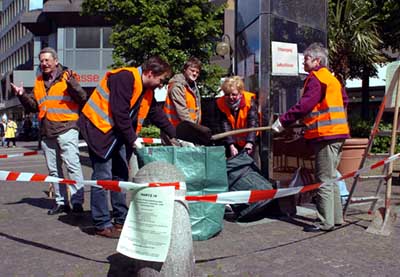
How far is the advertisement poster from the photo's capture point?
7.04 meters

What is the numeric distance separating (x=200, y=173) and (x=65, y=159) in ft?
6.45

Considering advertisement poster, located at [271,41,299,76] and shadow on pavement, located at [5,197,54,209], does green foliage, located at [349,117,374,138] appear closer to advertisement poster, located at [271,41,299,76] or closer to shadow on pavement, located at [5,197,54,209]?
advertisement poster, located at [271,41,299,76]

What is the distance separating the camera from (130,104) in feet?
16.0

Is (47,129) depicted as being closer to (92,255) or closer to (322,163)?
(92,255)

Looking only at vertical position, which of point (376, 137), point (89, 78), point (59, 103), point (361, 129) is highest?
point (89, 78)

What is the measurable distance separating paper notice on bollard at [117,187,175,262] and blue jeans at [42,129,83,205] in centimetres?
268

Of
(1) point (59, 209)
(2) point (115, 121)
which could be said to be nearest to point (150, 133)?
(1) point (59, 209)

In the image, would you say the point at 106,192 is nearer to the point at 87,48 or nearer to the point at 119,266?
the point at 119,266

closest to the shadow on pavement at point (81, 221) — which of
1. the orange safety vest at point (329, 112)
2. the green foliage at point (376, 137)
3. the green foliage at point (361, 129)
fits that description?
the orange safety vest at point (329, 112)

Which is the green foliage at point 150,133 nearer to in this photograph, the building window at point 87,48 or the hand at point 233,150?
the hand at point 233,150

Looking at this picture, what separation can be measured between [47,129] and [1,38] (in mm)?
69923

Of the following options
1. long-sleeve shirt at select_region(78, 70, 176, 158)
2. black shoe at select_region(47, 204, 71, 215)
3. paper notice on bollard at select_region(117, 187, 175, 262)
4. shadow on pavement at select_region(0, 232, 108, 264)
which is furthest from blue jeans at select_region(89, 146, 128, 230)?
paper notice on bollard at select_region(117, 187, 175, 262)

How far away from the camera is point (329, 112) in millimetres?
5262

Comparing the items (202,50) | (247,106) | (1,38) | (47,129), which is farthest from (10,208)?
(1,38)
